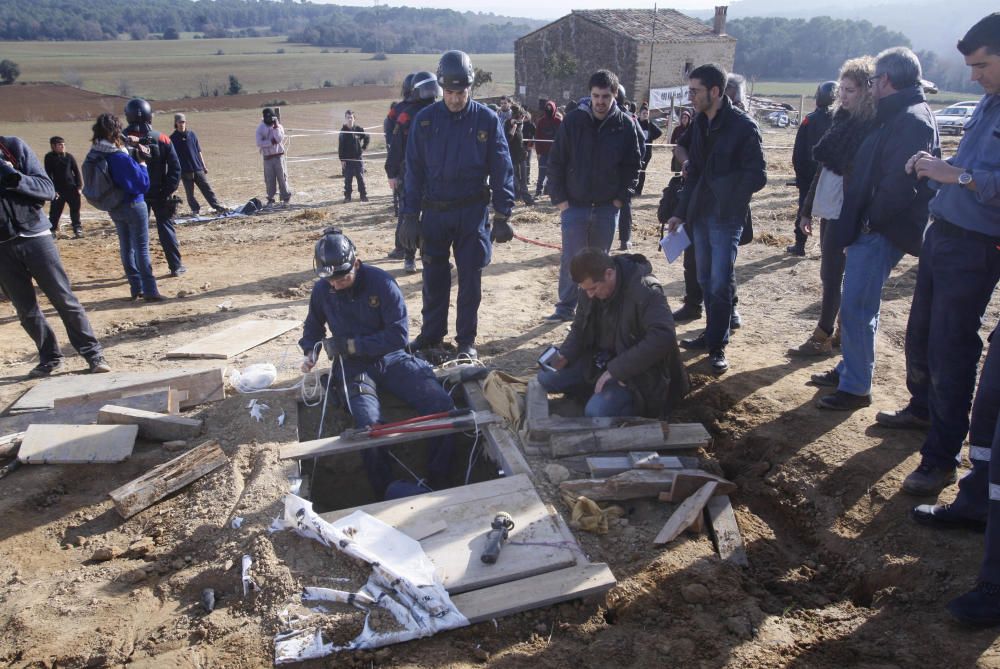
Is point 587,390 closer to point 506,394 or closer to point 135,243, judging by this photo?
point 506,394

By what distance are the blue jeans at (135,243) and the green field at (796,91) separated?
45.7 metres

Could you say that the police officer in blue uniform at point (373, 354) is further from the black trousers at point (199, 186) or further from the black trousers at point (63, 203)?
the black trousers at point (199, 186)

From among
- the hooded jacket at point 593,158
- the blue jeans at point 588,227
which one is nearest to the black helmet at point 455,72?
the hooded jacket at point 593,158

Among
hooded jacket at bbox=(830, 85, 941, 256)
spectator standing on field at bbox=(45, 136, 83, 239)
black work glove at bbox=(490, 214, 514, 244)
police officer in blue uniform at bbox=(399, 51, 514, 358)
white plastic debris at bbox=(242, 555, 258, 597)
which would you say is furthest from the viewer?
spectator standing on field at bbox=(45, 136, 83, 239)

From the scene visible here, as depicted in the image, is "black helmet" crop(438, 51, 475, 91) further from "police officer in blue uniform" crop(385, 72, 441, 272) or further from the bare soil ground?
the bare soil ground

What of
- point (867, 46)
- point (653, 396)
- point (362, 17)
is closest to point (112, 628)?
point (653, 396)

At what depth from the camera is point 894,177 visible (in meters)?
3.91

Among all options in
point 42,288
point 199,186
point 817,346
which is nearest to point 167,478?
point 42,288

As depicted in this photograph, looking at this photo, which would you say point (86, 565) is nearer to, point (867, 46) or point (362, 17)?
point (867, 46)

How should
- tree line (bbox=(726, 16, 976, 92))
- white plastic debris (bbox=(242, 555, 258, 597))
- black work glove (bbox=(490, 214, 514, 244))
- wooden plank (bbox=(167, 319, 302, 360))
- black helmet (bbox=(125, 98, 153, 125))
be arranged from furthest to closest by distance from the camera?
tree line (bbox=(726, 16, 976, 92)) < black helmet (bbox=(125, 98, 153, 125)) < wooden plank (bbox=(167, 319, 302, 360)) < black work glove (bbox=(490, 214, 514, 244)) < white plastic debris (bbox=(242, 555, 258, 597))

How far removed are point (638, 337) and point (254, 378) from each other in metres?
2.78

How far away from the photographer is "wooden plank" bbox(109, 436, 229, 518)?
12.7ft

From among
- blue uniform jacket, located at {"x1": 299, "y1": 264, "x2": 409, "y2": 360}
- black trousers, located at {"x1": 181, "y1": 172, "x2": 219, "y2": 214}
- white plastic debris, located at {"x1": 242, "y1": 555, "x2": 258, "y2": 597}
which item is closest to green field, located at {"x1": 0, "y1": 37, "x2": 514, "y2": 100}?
black trousers, located at {"x1": 181, "y1": 172, "x2": 219, "y2": 214}

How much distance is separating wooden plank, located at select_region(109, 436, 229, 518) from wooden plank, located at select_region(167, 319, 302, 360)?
1.69 m
